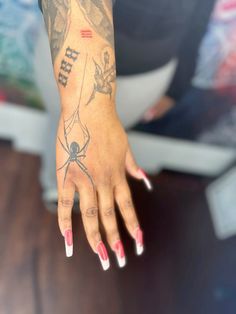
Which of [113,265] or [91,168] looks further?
[113,265]

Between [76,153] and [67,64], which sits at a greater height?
[67,64]

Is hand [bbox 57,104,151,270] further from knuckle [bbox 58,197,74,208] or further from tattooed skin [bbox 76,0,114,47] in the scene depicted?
tattooed skin [bbox 76,0,114,47]

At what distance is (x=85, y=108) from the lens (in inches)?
23.2

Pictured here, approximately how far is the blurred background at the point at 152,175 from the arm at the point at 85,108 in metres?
0.21

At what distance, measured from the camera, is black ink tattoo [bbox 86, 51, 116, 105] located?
59cm

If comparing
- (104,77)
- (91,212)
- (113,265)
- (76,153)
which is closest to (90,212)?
(91,212)

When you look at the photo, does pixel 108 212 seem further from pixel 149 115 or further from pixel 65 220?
pixel 149 115

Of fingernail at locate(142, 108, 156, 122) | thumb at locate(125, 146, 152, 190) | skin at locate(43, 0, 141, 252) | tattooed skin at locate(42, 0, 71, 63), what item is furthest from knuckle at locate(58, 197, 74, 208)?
fingernail at locate(142, 108, 156, 122)

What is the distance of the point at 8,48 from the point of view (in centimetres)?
104

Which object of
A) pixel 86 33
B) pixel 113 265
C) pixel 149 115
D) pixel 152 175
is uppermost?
pixel 86 33

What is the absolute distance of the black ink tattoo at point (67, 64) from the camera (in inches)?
23.0

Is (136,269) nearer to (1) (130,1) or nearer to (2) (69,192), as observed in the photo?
(2) (69,192)

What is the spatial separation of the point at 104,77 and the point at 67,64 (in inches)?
2.6

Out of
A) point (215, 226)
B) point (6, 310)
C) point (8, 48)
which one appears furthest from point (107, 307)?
point (8, 48)
